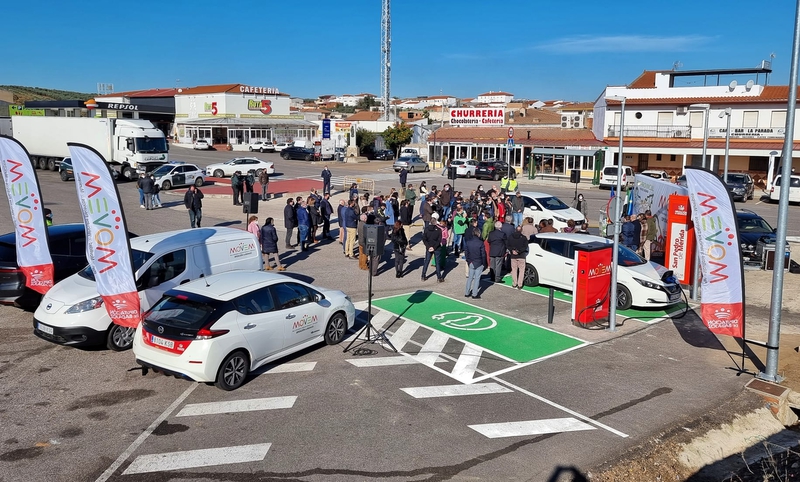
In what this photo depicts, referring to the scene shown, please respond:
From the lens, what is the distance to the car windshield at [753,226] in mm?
20734

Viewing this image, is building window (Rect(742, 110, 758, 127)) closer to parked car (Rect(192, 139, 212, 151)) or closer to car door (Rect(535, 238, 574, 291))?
car door (Rect(535, 238, 574, 291))

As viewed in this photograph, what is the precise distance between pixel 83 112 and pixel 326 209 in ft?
134

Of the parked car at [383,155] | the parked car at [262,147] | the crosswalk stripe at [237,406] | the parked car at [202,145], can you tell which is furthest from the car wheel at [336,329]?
the parked car at [202,145]

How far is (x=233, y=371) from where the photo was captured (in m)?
9.70

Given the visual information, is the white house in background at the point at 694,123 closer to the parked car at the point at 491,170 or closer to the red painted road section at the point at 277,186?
the parked car at the point at 491,170

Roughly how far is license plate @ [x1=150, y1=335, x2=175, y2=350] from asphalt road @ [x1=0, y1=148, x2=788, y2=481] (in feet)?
2.61

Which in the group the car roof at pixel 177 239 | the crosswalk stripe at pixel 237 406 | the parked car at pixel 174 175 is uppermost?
the parked car at pixel 174 175

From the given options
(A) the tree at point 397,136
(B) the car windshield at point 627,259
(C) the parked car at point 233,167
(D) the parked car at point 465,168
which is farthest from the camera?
(A) the tree at point 397,136

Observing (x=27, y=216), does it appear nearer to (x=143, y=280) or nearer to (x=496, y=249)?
(x=143, y=280)

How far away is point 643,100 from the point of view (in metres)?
48.8

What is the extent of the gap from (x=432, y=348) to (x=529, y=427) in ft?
11.4

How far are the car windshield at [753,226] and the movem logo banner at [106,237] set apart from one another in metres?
18.3

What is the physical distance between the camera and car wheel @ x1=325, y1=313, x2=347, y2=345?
11719mm

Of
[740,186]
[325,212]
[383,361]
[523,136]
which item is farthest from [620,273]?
[523,136]
